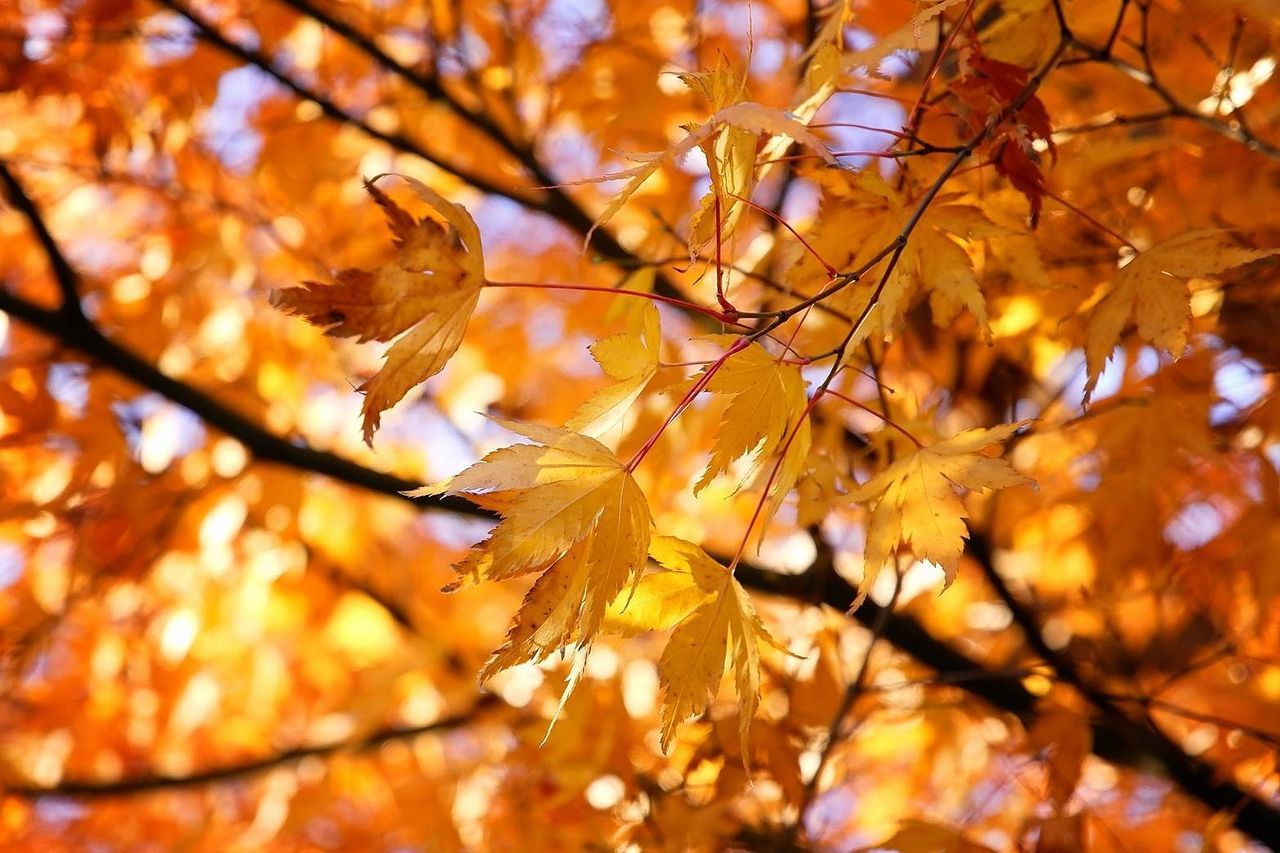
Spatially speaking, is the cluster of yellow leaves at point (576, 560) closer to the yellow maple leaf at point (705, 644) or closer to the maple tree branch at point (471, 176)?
the yellow maple leaf at point (705, 644)

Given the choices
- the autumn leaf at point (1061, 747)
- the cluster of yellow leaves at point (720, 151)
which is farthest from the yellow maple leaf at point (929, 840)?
the cluster of yellow leaves at point (720, 151)

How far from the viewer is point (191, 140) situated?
271cm

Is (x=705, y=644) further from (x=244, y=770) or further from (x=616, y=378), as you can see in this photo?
(x=244, y=770)

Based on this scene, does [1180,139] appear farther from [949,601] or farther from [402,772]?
[402,772]

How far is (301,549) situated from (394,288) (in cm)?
235

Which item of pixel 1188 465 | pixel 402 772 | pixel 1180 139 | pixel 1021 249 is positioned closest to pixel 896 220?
pixel 1021 249

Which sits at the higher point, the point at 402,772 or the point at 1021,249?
the point at 1021,249

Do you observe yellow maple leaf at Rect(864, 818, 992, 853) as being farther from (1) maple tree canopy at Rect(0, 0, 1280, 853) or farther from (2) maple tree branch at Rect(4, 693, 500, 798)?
(2) maple tree branch at Rect(4, 693, 500, 798)

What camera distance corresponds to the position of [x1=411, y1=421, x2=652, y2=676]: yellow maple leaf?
70 cm

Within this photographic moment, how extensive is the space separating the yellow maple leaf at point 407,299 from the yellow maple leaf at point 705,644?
0.26m

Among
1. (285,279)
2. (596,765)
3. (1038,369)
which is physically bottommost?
(285,279)

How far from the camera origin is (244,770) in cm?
264

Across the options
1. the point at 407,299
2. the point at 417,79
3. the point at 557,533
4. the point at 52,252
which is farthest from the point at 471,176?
the point at 557,533

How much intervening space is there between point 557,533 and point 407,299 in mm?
209
